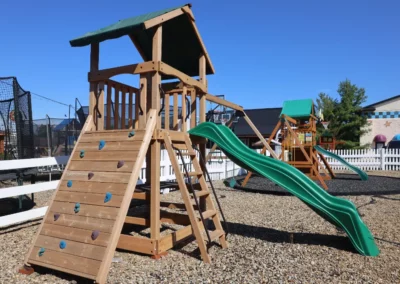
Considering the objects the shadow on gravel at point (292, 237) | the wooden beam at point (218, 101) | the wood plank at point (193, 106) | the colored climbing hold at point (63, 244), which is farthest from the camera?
the wooden beam at point (218, 101)

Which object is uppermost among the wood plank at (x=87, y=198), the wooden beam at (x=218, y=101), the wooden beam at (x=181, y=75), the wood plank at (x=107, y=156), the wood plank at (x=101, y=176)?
the wooden beam at (x=181, y=75)

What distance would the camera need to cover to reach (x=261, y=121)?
111 ft

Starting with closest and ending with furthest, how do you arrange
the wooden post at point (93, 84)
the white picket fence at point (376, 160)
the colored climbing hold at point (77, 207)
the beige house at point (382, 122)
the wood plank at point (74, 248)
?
the wood plank at point (74, 248), the colored climbing hold at point (77, 207), the wooden post at point (93, 84), the white picket fence at point (376, 160), the beige house at point (382, 122)

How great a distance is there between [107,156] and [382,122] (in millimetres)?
29874

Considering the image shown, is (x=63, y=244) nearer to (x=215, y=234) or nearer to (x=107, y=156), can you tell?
(x=107, y=156)

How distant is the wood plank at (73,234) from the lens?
133 inches

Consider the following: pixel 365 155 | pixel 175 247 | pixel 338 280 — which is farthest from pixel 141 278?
pixel 365 155

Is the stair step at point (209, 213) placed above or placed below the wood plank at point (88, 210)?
below

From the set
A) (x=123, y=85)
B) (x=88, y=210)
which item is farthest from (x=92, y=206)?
(x=123, y=85)

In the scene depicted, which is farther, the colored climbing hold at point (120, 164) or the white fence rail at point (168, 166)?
the white fence rail at point (168, 166)

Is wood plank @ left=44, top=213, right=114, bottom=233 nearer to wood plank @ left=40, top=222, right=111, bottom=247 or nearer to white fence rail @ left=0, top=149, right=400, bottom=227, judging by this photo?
wood plank @ left=40, top=222, right=111, bottom=247

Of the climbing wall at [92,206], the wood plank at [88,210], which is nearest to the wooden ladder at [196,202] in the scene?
the climbing wall at [92,206]

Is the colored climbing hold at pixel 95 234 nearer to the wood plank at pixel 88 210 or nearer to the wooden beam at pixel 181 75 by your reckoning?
the wood plank at pixel 88 210

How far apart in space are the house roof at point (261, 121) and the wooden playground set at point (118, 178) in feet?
89.0
